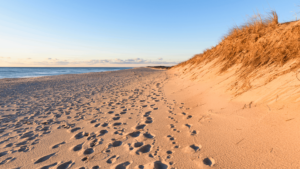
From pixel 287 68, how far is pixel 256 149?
2.92 meters

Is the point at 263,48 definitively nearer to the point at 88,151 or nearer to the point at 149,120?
the point at 149,120

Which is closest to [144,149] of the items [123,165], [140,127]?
[123,165]

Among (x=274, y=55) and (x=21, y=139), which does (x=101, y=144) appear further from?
(x=274, y=55)

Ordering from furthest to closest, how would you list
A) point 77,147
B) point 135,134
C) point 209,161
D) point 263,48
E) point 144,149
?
1. point 263,48
2. point 135,134
3. point 77,147
4. point 144,149
5. point 209,161

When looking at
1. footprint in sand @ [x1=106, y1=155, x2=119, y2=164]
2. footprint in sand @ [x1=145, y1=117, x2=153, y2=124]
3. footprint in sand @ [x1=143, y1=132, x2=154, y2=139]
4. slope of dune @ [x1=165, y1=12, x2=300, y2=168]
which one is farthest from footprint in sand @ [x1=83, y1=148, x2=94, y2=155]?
slope of dune @ [x1=165, y1=12, x2=300, y2=168]

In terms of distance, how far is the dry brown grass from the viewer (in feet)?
13.8

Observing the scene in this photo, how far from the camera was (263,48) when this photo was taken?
5199mm

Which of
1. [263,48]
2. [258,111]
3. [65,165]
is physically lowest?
[65,165]

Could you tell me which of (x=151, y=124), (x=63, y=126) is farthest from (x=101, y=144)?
(x=63, y=126)

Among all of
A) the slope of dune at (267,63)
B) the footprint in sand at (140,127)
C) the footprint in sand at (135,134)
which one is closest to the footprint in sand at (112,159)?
the footprint in sand at (135,134)

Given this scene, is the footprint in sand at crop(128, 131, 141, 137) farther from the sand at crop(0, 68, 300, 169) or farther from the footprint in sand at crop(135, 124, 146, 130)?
the footprint in sand at crop(135, 124, 146, 130)

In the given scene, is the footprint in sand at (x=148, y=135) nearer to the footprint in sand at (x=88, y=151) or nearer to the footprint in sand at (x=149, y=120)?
the footprint in sand at (x=149, y=120)

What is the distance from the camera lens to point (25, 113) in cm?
494

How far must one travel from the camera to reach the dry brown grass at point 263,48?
4195 millimetres
